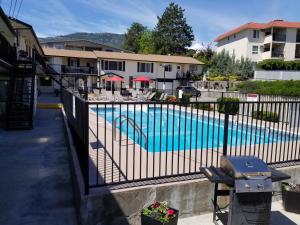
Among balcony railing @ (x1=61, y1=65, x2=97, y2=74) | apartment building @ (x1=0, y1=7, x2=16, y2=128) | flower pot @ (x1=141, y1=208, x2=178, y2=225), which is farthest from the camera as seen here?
balcony railing @ (x1=61, y1=65, x2=97, y2=74)

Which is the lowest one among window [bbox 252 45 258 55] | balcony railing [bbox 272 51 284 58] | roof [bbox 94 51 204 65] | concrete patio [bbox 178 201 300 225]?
concrete patio [bbox 178 201 300 225]

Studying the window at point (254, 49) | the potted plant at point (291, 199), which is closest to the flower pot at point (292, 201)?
the potted plant at point (291, 199)

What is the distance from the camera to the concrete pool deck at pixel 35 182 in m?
4.54

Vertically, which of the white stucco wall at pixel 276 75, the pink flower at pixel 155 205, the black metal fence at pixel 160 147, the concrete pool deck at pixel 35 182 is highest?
the white stucco wall at pixel 276 75

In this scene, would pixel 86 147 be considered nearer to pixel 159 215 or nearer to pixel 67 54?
pixel 159 215

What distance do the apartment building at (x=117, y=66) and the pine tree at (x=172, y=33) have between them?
20.6 m

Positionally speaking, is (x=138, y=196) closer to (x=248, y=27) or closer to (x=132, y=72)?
(x=132, y=72)

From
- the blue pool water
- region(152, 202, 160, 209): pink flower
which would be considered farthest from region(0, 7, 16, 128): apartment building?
region(152, 202, 160, 209): pink flower

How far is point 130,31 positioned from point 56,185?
255ft

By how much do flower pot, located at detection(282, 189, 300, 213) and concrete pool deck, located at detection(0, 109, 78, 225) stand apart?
360cm

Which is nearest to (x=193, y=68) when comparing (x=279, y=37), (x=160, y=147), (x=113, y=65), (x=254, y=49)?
(x=254, y=49)

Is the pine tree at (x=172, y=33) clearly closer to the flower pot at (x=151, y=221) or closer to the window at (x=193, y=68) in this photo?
the window at (x=193, y=68)

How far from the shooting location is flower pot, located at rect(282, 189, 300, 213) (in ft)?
16.5

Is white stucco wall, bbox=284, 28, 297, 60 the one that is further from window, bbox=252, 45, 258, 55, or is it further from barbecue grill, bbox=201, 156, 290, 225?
barbecue grill, bbox=201, 156, 290, 225
